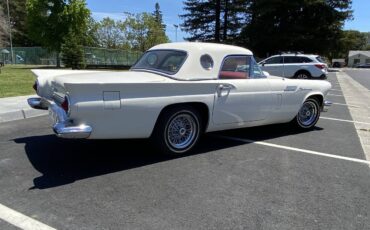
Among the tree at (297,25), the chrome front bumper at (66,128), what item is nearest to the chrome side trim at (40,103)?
the chrome front bumper at (66,128)

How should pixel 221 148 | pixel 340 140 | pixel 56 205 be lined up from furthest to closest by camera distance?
pixel 340 140 < pixel 221 148 < pixel 56 205

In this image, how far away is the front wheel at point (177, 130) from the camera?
532 centimetres

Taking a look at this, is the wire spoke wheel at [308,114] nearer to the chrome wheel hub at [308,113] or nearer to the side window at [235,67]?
the chrome wheel hub at [308,113]

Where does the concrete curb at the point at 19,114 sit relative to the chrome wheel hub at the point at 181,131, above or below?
below

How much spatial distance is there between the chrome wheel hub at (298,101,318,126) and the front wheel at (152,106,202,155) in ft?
8.88

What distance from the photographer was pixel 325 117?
30.9 ft

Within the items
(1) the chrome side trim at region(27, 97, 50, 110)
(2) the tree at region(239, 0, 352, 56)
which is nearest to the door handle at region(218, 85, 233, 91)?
(1) the chrome side trim at region(27, 97, 50, 110)

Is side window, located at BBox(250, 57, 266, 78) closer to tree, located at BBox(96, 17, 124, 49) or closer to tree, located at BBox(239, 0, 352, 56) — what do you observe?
tree, located at BBox(239, 0, 352, 56)

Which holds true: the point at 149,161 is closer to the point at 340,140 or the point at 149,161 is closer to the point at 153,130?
the point at 153,130

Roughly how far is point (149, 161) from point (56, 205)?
1709 millimetres

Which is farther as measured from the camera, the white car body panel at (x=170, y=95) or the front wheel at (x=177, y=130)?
the front wheel at (x=177, y=130)

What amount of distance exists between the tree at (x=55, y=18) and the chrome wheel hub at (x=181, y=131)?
3612 cm

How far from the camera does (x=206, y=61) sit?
19.3ft

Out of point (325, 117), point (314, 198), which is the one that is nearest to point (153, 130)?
point (314, 198)
